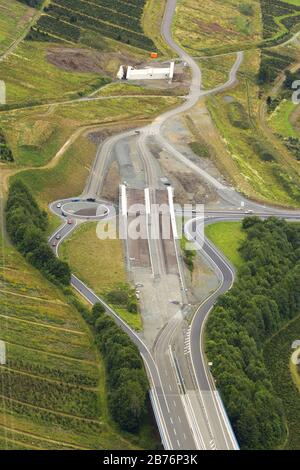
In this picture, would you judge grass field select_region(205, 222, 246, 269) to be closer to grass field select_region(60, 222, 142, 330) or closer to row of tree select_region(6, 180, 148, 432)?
grass field select_region(60, 222, 142, 330)

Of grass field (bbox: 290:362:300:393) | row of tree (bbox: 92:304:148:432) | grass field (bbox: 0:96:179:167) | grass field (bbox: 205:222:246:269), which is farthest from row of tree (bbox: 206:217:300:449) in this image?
grass field (bbox: 0:96:179:167)

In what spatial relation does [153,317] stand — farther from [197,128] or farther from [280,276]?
[197,128]

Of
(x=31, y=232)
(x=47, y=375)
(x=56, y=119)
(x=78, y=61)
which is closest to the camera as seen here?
(x=47, y=375)

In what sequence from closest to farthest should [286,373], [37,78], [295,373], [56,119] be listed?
1. [286,373]
2. [295,373]
3. [56,119]
4. [37,78]

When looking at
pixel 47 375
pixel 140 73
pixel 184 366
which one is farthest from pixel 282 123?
pixel 47 375

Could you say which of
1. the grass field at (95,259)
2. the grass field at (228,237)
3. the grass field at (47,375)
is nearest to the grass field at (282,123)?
the grass field at (228,237)

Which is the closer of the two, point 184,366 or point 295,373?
point 184,366

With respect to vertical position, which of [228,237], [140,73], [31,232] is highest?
[140,73]

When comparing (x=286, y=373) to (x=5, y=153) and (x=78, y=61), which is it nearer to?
(x=5, y=153)

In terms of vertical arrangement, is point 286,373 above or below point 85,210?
below
